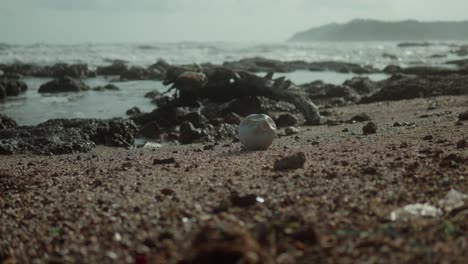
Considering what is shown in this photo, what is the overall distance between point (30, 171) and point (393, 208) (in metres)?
3.98

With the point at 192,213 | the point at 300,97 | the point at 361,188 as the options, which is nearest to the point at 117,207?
the point at 192,213

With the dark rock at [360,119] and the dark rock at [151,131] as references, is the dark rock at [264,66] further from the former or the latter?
the dark rock at [151,131]

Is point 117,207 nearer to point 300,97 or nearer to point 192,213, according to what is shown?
point 192,213

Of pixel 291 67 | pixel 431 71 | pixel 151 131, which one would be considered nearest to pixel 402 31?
pixel 291 67

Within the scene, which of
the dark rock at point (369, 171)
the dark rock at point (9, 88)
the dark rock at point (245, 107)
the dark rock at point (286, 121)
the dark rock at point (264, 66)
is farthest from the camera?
the dark rock at point (264, 66)

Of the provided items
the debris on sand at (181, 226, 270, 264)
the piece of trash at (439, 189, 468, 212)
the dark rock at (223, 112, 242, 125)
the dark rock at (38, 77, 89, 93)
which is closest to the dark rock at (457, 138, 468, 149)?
the piece of trash at (439, 189, 468, 212)

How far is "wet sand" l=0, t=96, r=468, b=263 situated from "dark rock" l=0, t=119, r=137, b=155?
64.9 inches

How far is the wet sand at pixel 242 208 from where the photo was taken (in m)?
2.82

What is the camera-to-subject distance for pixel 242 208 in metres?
3.57

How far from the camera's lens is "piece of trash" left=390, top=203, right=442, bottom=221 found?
331 cm

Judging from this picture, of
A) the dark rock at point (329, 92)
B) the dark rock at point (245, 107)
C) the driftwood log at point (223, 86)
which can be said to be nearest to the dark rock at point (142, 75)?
the dark rock at point (329, 92)

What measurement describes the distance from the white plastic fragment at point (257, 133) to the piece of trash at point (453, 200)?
3001mm

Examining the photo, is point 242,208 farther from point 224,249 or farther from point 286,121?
point 286,121

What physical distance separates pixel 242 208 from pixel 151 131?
6.06 meters
